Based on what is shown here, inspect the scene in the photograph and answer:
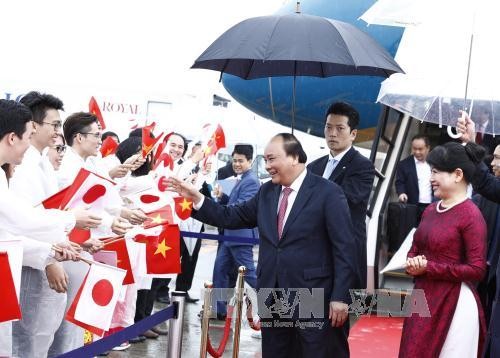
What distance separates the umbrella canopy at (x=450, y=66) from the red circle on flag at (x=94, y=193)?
2.47m

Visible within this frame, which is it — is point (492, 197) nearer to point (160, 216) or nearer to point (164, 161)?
point (160, 216)

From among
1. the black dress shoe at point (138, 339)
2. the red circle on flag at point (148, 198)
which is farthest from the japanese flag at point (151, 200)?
the black dress shoe at point (138, 339)

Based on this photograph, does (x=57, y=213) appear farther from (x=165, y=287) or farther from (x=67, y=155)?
(x=165, y=287)

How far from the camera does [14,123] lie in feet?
13.3

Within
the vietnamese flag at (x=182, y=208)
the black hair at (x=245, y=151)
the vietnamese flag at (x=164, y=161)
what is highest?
the black hair at (x=245, y=151)

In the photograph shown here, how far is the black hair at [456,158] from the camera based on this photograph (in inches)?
198

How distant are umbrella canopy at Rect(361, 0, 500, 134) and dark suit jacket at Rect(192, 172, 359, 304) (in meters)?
1.26

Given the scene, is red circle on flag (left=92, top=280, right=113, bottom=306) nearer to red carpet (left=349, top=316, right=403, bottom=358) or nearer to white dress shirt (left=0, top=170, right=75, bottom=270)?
white dress shirt (left=0, top=170, right=75, bottom=270)

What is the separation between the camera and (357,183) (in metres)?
5.84

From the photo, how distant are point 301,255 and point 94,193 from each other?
1.30 m

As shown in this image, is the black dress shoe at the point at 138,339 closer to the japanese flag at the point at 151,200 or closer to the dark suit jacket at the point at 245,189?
the dark suit jacket at the point at 245,189

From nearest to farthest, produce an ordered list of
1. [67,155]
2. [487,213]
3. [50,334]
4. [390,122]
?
[50,334] → [67,155] → [487,213] → [390,122]

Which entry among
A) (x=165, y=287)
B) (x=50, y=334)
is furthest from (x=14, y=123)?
(x=165, y=287)

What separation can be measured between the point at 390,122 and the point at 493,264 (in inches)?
156
